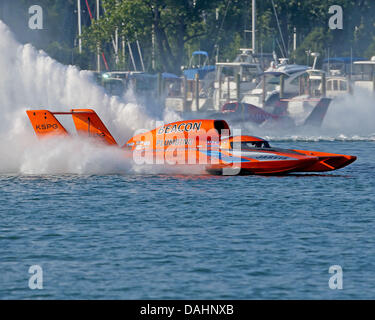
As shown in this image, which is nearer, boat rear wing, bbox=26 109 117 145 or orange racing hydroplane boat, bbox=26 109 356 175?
orange racing hydroplane boat, bbox=26 109 356 175

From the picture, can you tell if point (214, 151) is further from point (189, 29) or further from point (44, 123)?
point (189, 29)

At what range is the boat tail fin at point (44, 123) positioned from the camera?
87.0 feet

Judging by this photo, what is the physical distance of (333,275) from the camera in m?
14.1

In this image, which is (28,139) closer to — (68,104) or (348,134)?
(68,104)

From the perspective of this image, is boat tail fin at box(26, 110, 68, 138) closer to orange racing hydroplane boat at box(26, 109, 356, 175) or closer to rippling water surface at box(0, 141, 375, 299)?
orange racing hydroplane boat at box(26, 109, 356, 175)

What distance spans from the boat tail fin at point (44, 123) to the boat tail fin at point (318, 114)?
26.6 metres

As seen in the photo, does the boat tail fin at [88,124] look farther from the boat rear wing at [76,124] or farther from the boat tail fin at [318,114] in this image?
the boat tail fin at [318,114]

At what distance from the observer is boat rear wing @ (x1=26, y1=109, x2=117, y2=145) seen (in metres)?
26.6

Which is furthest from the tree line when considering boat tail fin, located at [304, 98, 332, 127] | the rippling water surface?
the rippling water surface

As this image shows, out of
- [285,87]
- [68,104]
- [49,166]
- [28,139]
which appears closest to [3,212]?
[49,166]

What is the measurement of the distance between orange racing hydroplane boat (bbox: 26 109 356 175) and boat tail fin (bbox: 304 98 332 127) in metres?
25.3

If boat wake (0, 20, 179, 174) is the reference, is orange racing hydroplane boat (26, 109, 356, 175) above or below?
below

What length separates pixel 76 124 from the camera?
89.8 feet

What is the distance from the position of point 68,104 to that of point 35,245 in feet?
54.5
